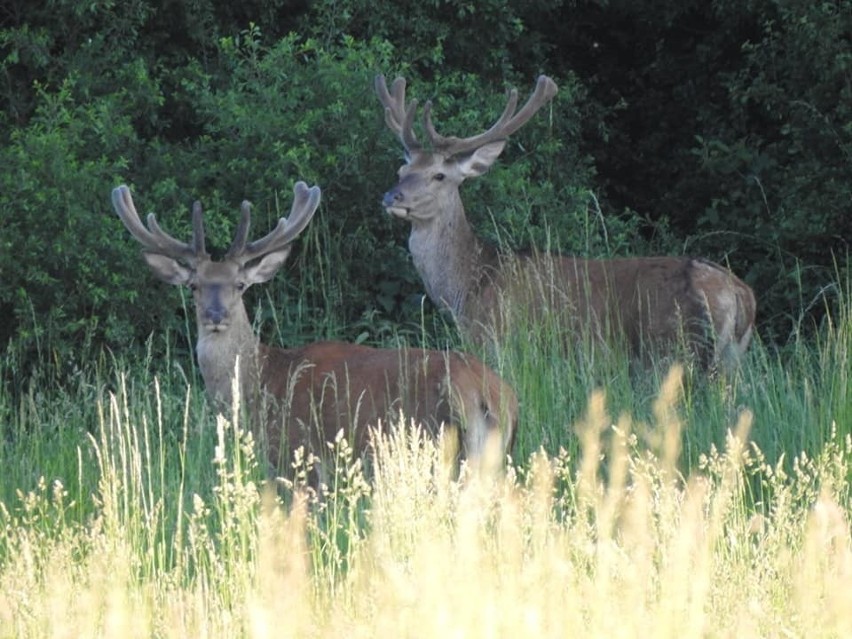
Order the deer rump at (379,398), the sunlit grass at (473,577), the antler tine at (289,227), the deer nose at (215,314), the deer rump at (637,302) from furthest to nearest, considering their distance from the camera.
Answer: the deer rump at (637,302) < the antler tine at (289,227) < the deer nose at (215,314) < the deer rump at (379,398) < the sunlit grass at (473,577)

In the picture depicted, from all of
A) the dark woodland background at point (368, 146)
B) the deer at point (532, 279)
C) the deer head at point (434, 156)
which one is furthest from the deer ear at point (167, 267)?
the deer head at point (434, 156)

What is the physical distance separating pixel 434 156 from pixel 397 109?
38cm

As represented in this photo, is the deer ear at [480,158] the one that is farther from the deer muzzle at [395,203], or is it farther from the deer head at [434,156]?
the deer muzzle at [395,203]

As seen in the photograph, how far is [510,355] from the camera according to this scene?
28.9ft

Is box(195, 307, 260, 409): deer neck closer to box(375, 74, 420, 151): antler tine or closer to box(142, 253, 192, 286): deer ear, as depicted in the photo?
box(142, 253, 192, 286): deer ear

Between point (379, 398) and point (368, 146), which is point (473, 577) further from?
point (368, 146)

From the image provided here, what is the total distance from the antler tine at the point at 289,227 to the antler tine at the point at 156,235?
19cm

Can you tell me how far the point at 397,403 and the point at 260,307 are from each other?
2699 millimetres

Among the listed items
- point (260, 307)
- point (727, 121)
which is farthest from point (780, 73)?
point (260, 307)

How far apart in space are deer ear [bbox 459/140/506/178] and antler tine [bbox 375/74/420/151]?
0.30m

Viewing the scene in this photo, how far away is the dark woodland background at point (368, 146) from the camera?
Result: 10.4m

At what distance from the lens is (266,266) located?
28.5ft

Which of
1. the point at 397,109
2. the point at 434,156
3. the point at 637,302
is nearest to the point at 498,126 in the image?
the point at 434,156

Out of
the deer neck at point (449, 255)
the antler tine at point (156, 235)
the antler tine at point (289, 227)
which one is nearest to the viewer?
the antler tine at point (156, 235)
